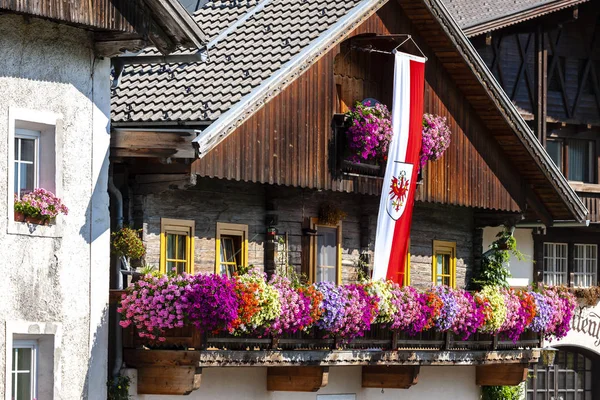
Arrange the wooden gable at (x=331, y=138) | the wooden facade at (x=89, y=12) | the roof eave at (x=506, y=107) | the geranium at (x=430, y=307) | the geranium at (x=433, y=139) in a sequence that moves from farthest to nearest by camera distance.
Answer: the roof eave at (x=506, y=107) < the geranium at (x=433, y=139) < the geranium at (x=430, y=307) < the wooden gable at (x=331, y=138) < the wooden facade at (x=89, y=12)

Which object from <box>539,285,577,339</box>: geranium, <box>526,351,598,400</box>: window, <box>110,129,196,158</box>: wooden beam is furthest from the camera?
<box>526,351,598,400</box>: window

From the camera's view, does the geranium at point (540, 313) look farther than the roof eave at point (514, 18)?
No

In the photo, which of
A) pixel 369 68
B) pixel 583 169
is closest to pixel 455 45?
pixel 369 68

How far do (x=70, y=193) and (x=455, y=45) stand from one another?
7942mm

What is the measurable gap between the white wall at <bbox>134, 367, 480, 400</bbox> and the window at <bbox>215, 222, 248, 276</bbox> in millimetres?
1422

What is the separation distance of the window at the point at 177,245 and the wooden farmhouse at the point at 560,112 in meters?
10.8

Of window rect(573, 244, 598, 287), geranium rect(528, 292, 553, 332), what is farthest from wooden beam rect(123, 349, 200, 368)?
window rect(573, 244, 598, 287)

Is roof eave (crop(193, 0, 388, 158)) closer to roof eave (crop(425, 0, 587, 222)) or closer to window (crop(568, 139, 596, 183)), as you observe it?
roof eave (crop(425, 0, 587, 222))

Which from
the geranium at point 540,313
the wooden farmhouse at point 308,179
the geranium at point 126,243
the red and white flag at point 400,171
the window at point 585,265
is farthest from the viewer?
the window at point 585,265

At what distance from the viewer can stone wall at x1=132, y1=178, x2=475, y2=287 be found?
76.5 feet

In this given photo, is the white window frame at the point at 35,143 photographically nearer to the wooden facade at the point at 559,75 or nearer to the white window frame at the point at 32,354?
the white window frame at the point at 32,354

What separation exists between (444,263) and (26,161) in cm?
1023

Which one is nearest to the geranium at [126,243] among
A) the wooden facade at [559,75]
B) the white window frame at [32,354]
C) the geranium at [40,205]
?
the geranium at [40,205]

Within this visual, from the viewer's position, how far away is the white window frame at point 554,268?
34.7 m
